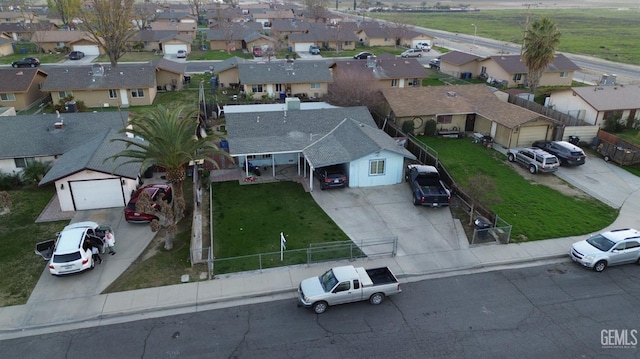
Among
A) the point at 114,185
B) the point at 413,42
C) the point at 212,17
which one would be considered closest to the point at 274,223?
the point at 114,185

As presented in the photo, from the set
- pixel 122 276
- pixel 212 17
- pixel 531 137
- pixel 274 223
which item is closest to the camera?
pixel 122 276

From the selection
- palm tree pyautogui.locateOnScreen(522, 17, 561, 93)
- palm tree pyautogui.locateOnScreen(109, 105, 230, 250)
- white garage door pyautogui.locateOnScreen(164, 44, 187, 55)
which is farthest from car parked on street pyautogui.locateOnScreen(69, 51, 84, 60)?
palm tree pyautogui.locateOnScreen(522, 17, 561, 93)

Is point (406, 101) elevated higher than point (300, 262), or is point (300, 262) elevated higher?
point (406, 101)

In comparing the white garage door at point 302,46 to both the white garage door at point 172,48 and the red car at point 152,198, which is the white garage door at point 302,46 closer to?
the white garage door at point 172,48

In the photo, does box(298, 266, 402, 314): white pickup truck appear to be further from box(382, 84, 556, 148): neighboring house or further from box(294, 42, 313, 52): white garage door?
box(294, 42, 313, 52): white garage door

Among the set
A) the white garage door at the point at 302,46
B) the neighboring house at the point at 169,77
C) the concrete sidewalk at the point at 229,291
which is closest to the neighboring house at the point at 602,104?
the concrete sidewalk at the point at 229,291

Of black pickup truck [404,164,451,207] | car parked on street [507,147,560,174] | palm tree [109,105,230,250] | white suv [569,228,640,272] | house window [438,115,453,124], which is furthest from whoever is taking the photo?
house window [438,115,453,124]

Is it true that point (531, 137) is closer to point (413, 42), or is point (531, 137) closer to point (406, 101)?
point (406, 101)
